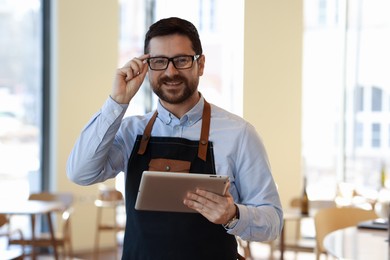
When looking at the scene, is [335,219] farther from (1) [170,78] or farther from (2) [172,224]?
(1) [170,78]

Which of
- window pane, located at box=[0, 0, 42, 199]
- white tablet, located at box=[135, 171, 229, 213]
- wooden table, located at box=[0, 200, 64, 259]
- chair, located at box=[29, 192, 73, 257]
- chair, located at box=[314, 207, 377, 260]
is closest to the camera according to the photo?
white tablet, located at box=[135, 171, 229, 213]

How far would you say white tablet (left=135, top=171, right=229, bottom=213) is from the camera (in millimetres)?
2068

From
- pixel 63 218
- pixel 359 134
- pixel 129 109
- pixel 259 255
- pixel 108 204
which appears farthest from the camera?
pixel 359 134

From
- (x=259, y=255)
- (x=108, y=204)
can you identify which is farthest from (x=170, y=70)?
(x=259, y=255)

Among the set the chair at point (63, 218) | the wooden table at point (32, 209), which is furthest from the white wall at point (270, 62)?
the chair at point (63, 218)

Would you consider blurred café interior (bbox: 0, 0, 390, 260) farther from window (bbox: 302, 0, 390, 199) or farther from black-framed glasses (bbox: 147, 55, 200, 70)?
black-framed glasses (bbox: 147, 55, 200, 70)

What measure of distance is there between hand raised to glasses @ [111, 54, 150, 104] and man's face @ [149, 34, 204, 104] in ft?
0.11

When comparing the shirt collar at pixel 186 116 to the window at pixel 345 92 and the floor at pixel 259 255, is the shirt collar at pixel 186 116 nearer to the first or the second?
the floor at pixel 259 255

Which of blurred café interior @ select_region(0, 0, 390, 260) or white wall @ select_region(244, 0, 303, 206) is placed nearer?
white wall @ select_region(244, 0, 303, 206)

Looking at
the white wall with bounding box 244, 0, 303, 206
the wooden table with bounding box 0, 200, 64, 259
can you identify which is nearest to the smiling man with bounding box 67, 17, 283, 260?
the white wall with bounding box 244, 0, 303, 206

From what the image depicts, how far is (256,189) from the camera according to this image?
2297 mm

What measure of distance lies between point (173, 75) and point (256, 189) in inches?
16.4

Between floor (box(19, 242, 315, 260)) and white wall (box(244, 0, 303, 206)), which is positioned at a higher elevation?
white wall (box(244, 0, 303, 206))

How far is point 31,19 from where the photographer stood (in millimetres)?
7645
